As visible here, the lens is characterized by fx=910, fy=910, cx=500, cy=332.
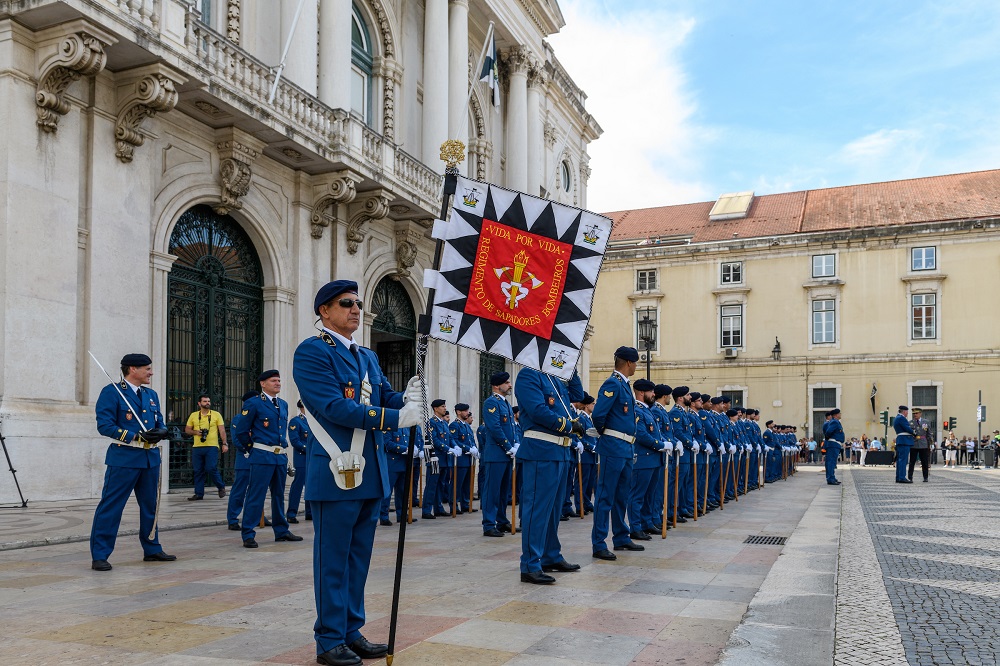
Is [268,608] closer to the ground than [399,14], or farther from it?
closer to the ground

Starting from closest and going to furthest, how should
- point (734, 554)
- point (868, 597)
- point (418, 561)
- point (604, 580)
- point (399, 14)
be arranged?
point (868, 597) < point (604, 580) < point (418, 561) < point (734, 554) < point (399, 14)

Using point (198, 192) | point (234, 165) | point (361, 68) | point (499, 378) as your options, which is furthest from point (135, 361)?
point (361, 68)

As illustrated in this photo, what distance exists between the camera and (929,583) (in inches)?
291

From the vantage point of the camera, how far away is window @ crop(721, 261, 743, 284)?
49031mm

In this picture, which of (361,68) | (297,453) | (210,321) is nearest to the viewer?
(297,453)

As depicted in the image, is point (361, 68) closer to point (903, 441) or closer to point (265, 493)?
point (265, 493)

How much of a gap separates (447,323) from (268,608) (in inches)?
91.0

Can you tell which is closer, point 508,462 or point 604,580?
point 604,580

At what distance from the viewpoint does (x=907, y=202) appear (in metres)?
48.6

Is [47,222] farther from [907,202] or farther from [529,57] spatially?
[907,202]

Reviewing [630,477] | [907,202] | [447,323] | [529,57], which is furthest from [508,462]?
[907,202]

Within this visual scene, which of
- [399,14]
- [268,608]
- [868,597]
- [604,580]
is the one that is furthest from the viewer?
[399,14]

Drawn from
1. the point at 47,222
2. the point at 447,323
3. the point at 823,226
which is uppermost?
the point at 823,226

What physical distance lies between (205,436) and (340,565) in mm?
10880
